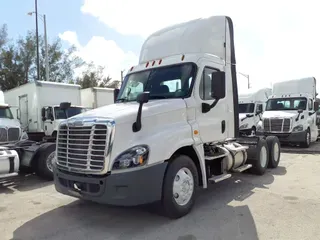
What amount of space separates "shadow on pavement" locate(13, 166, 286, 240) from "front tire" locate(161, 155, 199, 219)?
0.17 metres

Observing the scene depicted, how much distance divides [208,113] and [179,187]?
1.57m

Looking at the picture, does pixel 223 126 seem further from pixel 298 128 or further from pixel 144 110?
pixel 298 128

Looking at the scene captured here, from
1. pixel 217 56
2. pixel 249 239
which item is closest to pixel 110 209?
pixel 249 239

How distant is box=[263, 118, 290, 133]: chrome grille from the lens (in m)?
13.2

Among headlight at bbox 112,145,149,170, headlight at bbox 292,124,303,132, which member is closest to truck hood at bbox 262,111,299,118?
headlight at bbox 292,124,303,132

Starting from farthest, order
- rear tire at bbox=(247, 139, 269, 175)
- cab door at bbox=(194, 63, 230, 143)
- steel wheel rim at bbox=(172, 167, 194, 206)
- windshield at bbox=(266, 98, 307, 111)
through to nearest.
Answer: windshield at bbox=(266, 98, 307, 111), rear tire at bbox=(247, 139, 269, 175), cab door at bbox=(194, 63, 230, 143), steel wheel rim at bbox=(172, 167, 194, 206)

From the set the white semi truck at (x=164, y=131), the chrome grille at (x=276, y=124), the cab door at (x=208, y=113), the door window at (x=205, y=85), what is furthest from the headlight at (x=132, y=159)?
the chrome grille at (x=276, y=124)

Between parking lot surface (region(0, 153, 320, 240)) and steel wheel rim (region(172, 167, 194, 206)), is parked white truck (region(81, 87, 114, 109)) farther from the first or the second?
steel wheel rim (region(172, 167, 194, 206))

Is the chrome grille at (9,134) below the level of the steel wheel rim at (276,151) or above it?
above

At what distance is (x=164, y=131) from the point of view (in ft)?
15.0

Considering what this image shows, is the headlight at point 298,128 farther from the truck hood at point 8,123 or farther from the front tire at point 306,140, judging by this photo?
the truck hood at point 8,123

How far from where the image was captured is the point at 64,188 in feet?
15.6

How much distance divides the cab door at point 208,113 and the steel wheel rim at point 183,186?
802 millimetres

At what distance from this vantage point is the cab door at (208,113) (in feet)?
17.3
